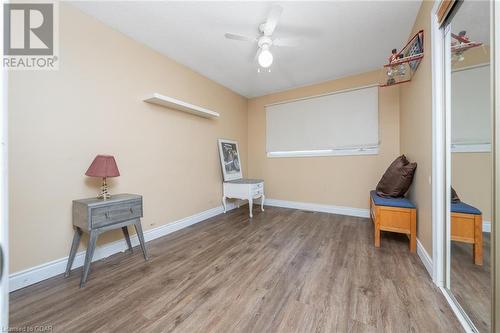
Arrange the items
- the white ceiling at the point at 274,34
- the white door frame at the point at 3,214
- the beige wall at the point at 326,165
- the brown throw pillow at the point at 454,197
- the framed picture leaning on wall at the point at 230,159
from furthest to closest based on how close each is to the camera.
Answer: the framed picture leaning on wall at the point at 230,159 < the beige wall at the point at 326,165 < the white ceiling at the point at 274,34 < the brown throw pillow at the point at 454,197 < the white door frame at the point at 3,214

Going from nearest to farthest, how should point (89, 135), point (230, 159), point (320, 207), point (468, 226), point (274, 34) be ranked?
point (468, 226)
point (89, 135)
point (274, 34)
point (320, 207)
point (230, 159)

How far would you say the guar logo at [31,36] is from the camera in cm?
163

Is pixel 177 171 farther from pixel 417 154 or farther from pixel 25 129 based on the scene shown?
pixel 417 154

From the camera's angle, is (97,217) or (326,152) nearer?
(97,217)

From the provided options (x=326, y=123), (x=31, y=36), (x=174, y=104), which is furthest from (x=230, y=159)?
(x=31, y=36)

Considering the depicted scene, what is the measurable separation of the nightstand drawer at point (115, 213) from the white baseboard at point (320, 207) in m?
2.90

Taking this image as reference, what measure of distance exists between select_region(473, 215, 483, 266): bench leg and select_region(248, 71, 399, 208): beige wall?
215 centimetres

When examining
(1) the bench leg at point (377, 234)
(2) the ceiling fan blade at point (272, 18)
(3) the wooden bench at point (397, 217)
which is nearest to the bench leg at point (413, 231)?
(3) the wooden bench at point (397, 217)

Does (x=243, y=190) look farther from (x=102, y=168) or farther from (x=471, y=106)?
(x=471, y=106)

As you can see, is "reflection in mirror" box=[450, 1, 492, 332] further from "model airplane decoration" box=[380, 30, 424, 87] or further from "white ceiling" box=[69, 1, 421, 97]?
"white ceiling" box=[69, 1, 421, 97]

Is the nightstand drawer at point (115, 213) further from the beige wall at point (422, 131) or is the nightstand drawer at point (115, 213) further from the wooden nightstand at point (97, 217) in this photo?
the beige wall at point (422, 131)

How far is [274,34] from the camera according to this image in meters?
2.37

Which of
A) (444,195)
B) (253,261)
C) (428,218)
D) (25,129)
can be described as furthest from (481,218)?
(25,129)

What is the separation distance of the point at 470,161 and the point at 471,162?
17 millimetres
